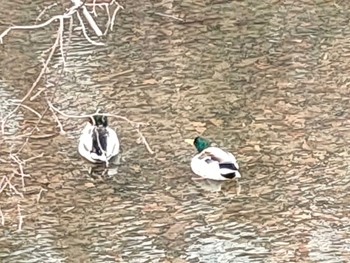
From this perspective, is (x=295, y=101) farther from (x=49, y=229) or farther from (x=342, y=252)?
(x=49, y=229)

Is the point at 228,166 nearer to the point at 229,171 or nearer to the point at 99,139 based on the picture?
the point at 229,171

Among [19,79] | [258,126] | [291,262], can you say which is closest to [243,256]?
[291,262]

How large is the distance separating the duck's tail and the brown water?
6 cm

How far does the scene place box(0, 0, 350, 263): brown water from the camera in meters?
4.89

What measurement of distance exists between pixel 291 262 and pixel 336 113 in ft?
4.97

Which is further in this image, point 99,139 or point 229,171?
point 99,139

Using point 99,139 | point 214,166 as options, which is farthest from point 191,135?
point 99,139

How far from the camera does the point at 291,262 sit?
473cm

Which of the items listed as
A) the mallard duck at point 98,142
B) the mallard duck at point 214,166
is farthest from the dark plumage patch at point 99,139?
the mallard duck at point 214,166

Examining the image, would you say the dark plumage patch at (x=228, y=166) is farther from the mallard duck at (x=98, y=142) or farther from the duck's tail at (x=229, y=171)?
the mallard duck at (x=98, y=142)

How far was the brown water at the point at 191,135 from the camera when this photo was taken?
4.89m

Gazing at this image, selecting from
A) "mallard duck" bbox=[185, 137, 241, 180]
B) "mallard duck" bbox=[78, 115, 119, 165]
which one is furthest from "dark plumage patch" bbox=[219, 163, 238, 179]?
"mallard duck" bbox=[78, 115, 119, 165]

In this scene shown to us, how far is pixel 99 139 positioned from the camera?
17.9 ft

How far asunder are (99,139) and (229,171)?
786 millimetres
